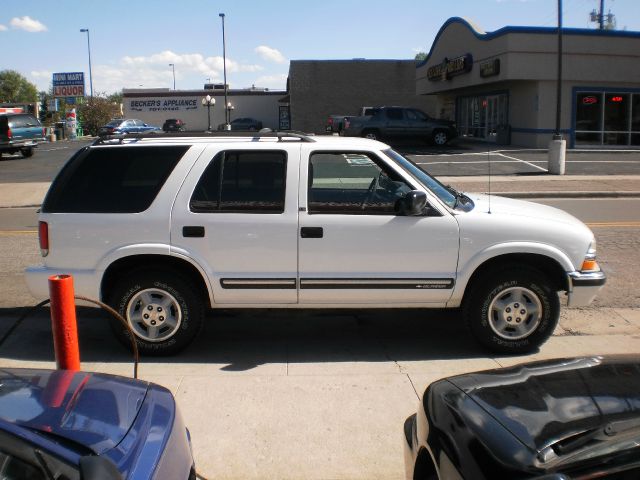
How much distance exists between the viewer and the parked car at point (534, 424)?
221 cm

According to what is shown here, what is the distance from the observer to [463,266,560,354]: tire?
5.56 m

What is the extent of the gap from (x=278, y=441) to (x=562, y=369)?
1.96 m

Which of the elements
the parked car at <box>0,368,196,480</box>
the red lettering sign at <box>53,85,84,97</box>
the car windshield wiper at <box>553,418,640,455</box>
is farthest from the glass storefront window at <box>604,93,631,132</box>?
the red lettering sign at <box>53,85,84,97</box>

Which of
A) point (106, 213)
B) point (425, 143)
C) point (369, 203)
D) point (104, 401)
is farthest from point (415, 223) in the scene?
point (425, 143)

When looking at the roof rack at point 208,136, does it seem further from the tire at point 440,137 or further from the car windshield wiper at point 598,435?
the tire at point 440,137

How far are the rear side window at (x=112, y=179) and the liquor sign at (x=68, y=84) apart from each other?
74807mm

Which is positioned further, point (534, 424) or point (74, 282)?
point (74, 282)

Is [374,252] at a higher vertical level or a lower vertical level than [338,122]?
lower

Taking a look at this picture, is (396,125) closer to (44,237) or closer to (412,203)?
(412,203)

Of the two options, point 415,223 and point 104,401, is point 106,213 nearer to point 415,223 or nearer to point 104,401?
point 415,223

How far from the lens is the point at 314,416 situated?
460cm

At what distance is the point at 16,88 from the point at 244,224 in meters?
122

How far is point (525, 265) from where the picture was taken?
5.59 meters

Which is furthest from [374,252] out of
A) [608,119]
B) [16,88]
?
[16,88]
